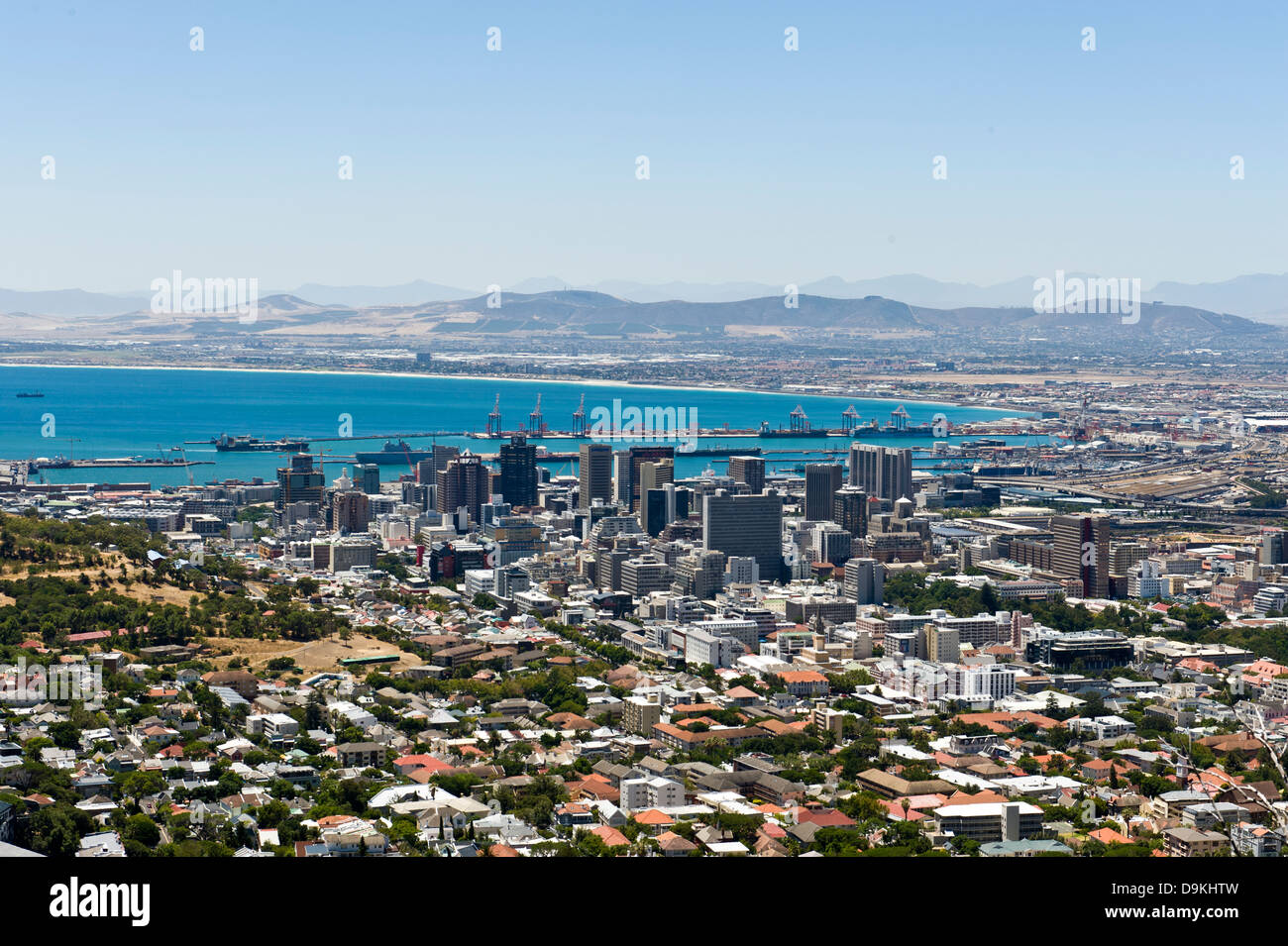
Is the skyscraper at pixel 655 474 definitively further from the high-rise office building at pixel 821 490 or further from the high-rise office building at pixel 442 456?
the high-rise office building at pixel 442 456

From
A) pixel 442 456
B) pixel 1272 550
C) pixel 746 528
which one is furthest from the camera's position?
pixel 442 456

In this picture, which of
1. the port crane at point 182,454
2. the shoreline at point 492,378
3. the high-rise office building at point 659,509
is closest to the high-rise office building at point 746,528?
the high-rise office building at point 659,509

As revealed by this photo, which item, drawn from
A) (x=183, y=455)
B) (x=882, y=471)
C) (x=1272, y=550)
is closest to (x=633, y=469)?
(x=882, y=471)

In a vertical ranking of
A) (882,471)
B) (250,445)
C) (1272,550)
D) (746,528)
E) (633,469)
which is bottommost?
(1272,550)

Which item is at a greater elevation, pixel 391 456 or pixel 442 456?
pixel 442 456

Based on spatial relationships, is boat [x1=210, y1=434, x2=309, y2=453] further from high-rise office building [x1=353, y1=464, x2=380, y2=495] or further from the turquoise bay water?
high-rise office building [x1=353, y1=464, x2=380, y2=495]

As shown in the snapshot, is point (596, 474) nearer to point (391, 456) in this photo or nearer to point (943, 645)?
point (391, 456)

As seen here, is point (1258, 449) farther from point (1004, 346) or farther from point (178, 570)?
point (1004, 346)
